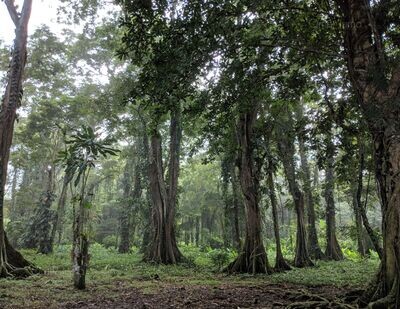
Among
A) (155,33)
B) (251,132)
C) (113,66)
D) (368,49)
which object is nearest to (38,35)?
(113,66)

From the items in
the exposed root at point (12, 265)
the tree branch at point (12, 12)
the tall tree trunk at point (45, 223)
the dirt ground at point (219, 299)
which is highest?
the tree branch at point (12, 12)

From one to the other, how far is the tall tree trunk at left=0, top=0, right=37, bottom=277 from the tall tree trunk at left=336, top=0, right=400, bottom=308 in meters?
7.48

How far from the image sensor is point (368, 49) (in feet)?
15.9

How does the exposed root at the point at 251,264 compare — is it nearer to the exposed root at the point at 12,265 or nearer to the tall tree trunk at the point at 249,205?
the tall tree trunk at the point at 249,205

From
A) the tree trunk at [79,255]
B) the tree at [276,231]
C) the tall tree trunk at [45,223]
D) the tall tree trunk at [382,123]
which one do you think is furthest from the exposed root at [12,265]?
the tall tree trunk at [45,223]

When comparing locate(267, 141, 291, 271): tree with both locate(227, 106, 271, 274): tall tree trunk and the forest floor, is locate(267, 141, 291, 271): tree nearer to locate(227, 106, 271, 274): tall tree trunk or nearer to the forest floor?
locate(227, 106, 271, 274): tall tree trunk

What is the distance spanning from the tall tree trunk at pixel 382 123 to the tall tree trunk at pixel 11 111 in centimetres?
748

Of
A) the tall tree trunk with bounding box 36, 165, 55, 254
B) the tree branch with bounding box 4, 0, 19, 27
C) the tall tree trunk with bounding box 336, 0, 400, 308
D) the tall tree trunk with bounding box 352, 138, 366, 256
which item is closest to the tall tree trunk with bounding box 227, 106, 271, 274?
the tall tree trunk with bounding box 352, 138, 366, 256

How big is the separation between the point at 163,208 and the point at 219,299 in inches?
295

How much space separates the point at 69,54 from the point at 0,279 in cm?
1377

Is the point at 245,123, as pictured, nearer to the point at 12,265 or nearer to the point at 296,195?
the point at 296,195

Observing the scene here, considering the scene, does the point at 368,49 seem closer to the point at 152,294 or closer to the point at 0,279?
the point at 152,294

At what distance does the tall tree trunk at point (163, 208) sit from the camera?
41.0 ft

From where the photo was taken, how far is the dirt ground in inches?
193
